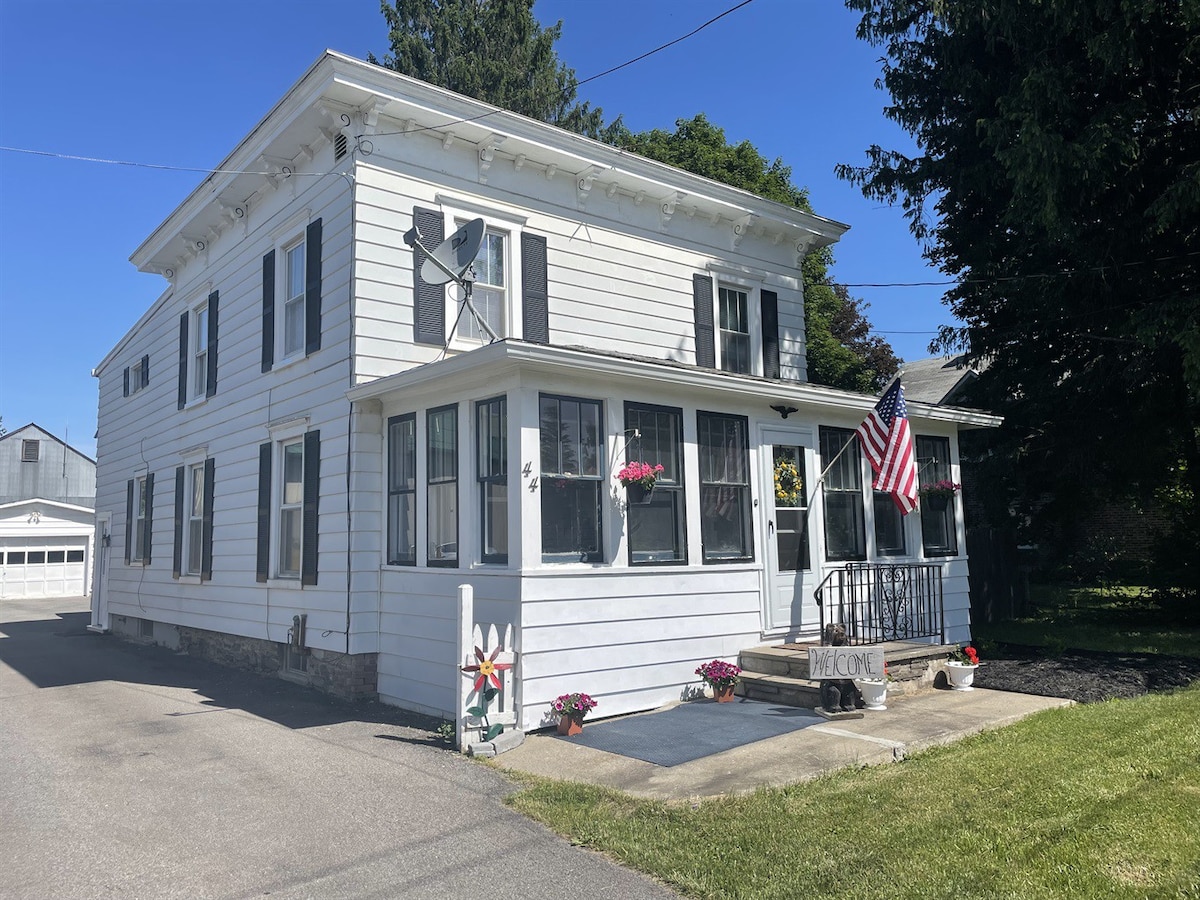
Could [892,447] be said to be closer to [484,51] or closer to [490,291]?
[490,291]

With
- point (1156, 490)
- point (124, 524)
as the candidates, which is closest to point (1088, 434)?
point (1156, 490)

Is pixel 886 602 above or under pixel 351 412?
under

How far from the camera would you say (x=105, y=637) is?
58.9 feet

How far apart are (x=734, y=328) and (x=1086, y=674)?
21.9ft

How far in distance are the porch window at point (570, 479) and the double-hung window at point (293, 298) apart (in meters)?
4.53

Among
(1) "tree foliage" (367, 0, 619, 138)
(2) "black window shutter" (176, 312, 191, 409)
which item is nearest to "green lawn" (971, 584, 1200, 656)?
(2) "black window shutter" (176, 312, 191, 409)

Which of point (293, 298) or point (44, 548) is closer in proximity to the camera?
point (293, 298)

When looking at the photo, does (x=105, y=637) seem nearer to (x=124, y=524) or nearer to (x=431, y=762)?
(x=124, y=524)

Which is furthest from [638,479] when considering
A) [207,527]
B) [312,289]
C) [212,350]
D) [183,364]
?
[183,364]

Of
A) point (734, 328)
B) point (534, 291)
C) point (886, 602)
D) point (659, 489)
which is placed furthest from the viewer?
point (734, 328)

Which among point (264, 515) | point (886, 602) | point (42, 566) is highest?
point (264, 515)

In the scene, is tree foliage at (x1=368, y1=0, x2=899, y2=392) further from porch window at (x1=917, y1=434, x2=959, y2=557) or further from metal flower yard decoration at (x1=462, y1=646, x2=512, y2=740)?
metal flower yard decoration at (x1=462, y1=646, x2=512, y2=740)

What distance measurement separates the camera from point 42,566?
3169 cm

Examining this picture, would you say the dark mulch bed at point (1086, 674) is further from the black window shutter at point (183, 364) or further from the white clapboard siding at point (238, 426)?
the black window shutter at point (183, 364)
